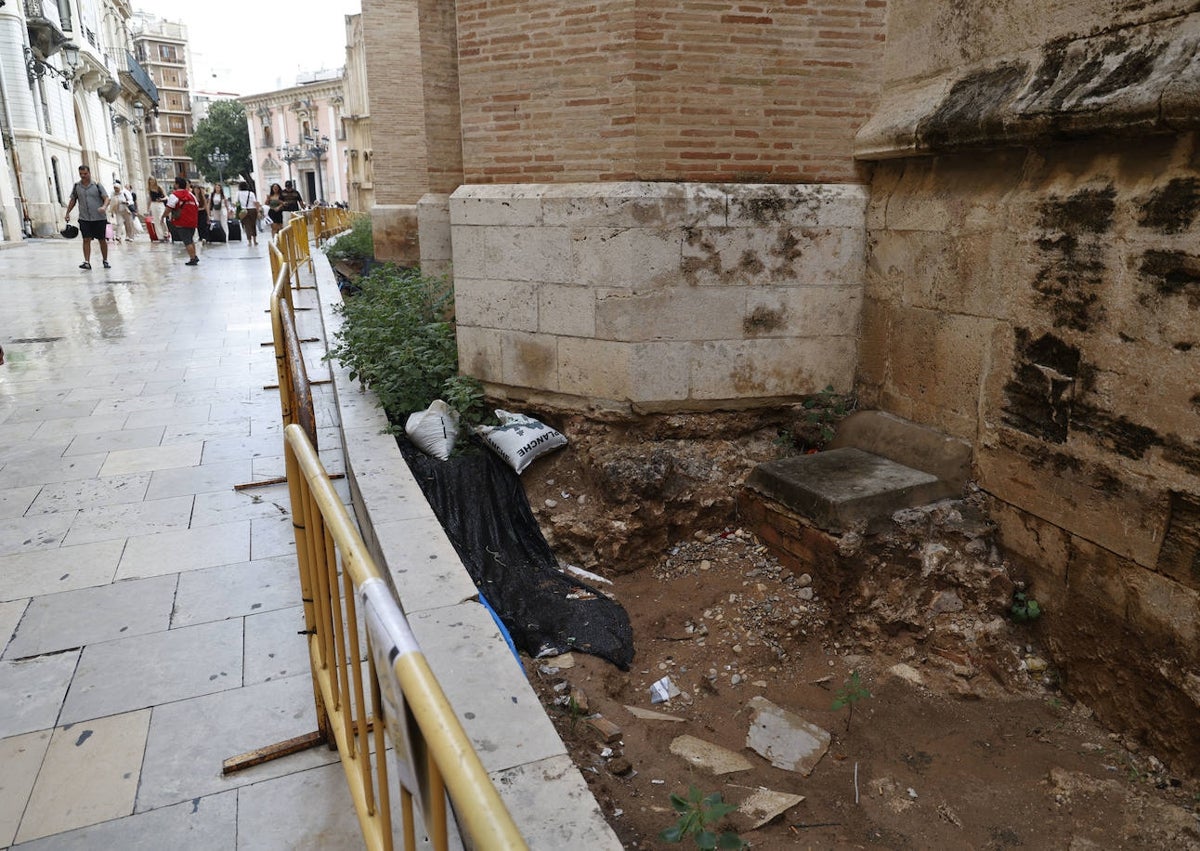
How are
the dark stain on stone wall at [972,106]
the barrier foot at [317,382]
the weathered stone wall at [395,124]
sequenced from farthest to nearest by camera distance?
the weathered stone wall at [395,124], the barrier foot at [317,382], the dark stain on stone wall at [972,106]

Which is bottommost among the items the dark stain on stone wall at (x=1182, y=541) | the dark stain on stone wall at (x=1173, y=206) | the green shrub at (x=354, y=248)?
the dark stain on stone wall at (x=1182, y=541)

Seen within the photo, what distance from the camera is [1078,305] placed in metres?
3.58

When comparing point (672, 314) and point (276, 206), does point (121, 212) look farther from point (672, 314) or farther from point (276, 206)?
point (672, 314)

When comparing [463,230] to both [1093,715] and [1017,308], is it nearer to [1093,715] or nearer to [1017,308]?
[1017,308]

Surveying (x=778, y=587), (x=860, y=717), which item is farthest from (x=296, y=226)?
(x=860, y=717)

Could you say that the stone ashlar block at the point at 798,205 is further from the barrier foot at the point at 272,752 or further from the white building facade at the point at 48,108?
the white building facade at the point at 48,108

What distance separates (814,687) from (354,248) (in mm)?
15445

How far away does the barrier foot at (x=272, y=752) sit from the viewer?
8.70ft

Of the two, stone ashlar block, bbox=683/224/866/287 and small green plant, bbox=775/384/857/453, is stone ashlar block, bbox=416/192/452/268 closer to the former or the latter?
stone ashlar block, bbox=683/224/866/287

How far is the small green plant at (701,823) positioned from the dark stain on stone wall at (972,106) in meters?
3.27

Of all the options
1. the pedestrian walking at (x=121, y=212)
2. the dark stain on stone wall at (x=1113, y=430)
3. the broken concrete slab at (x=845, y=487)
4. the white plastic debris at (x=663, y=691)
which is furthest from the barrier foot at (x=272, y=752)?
the pedestrian walking at (x=121, y=212)

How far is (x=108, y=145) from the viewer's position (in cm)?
3962

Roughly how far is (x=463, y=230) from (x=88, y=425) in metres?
3.21

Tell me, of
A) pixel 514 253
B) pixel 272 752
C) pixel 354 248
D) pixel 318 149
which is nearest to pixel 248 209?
pixel 354 248
